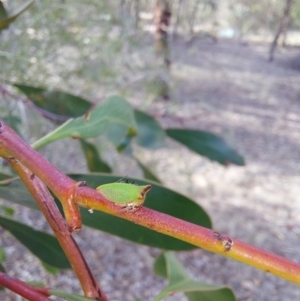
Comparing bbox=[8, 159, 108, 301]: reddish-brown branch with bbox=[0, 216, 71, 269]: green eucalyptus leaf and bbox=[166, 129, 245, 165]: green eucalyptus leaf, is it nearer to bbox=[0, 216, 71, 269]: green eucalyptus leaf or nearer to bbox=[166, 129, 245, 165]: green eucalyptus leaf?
bbox=[0, 216, 71, 269]: green eucalyptus leaf

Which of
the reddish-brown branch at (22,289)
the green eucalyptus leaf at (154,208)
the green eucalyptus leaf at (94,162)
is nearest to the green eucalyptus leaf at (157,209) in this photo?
the green eucalyptus leaf at (154,208)

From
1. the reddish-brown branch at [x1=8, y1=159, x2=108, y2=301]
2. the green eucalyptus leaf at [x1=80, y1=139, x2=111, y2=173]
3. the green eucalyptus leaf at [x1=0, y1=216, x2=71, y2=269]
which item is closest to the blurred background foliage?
the green eucalyptus leaf at [x1=80, y1=139, x2=111, y2=173]

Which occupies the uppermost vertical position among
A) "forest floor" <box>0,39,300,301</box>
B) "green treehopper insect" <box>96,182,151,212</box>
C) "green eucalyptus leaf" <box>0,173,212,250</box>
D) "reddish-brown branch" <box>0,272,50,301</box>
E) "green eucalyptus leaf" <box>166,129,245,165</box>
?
"green treehopper insect" <box>96,182,151,212</box>

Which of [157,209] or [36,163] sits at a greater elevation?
[36,163]

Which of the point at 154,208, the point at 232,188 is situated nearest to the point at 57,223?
the point at 154,208

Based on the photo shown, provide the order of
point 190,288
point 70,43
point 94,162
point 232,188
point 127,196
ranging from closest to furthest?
point 127,196 < point 190,288 < point 94,162 < point 70,43 < point 232,188

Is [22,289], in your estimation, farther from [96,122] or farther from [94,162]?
[94,162]
